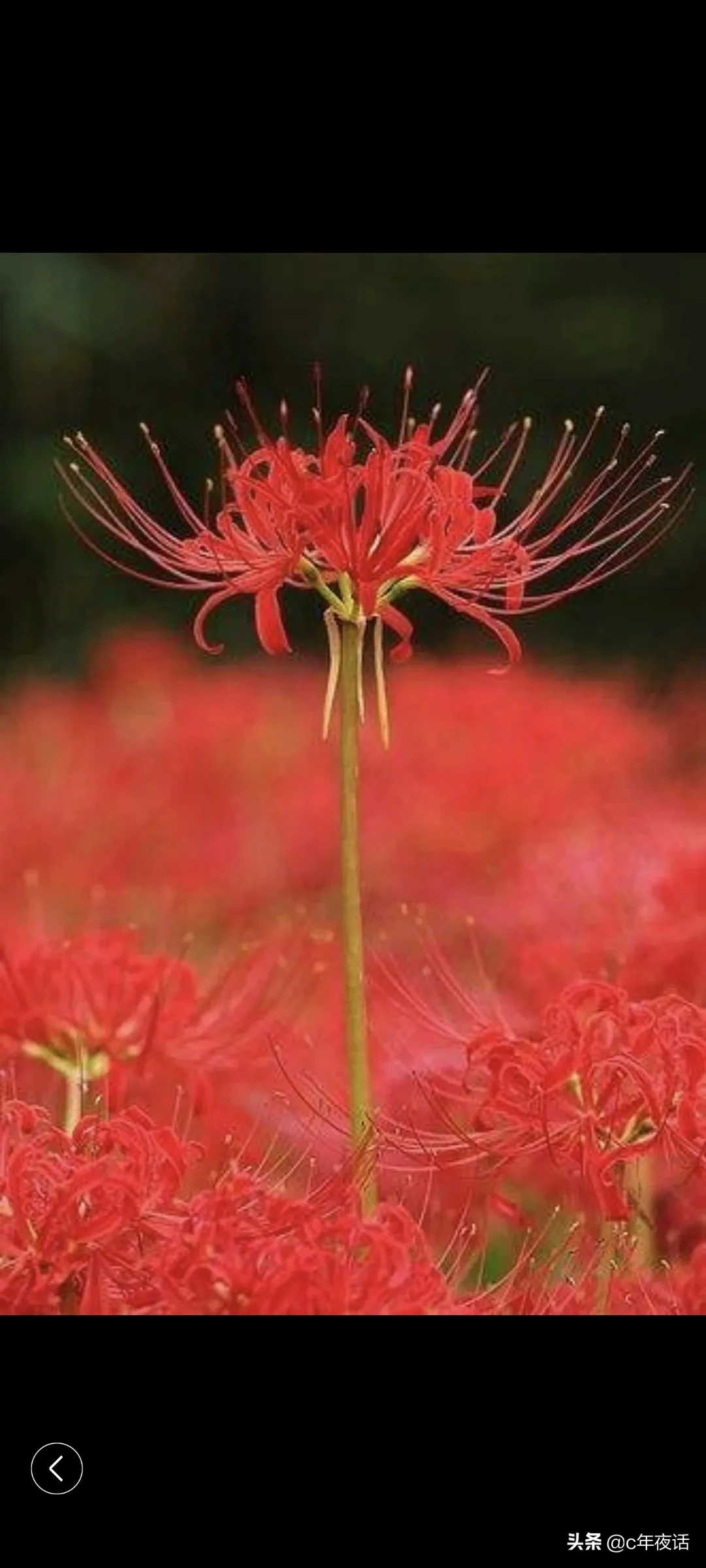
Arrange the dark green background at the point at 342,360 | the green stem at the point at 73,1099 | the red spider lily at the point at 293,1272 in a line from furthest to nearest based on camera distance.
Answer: the dark green background at the point at 342,360 → the green stem at the point at 73,1099 → the red spider lily at the point at 293,1272

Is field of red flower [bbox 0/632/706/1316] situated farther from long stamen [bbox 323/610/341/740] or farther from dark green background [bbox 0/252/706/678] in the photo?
dark green background [bbox 0/252/706/678]

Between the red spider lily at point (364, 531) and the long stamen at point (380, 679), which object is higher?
the red spider lily at point (364, 531)

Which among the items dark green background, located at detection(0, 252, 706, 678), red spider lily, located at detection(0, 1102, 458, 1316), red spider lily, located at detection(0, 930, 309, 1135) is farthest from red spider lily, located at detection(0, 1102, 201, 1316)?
dark green background, located at detection(0, 252, 706, 678)

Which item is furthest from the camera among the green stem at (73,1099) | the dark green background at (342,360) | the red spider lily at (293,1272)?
the dark green background at (342,360)

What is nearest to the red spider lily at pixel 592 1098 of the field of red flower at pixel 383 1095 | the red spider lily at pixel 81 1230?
the field of red flower at pixel 383 1095

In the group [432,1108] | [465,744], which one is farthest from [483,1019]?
[465,744]

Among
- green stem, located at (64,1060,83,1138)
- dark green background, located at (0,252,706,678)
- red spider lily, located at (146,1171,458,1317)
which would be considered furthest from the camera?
dark green background, located at (0,252,706,678)

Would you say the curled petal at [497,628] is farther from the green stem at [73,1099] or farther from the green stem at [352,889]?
the green stem at [73,1099]
